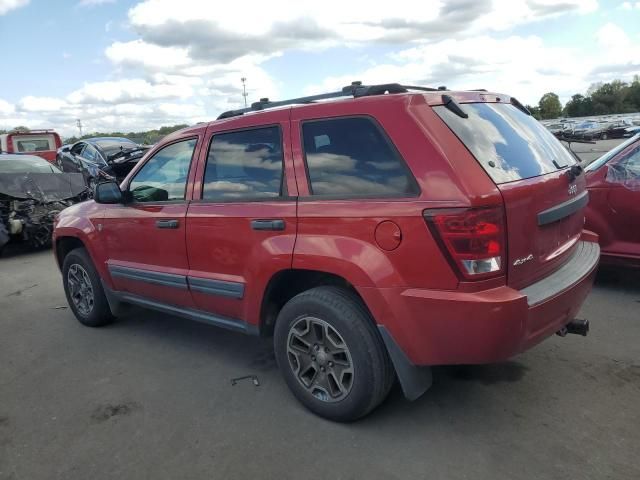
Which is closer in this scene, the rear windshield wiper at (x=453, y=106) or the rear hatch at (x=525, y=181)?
the rear hatch at (x=525, y=181)

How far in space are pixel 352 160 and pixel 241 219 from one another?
33.9 inches

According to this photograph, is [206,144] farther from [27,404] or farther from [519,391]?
[519,391]

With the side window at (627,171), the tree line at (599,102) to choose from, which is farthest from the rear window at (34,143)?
the tree line at (599,102)

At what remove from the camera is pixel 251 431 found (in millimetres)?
3018

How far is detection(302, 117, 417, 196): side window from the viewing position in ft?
8.92

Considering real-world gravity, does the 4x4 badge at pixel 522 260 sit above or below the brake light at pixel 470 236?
below

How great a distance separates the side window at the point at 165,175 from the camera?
3.87 meters

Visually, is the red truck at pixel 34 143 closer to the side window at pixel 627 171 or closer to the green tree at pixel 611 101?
the side window at pixel 627 171

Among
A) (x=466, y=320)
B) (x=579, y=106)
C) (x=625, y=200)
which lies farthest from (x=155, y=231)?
(x=579, y=106)

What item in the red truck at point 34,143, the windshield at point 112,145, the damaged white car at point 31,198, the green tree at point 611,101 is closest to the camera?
the damaged white car at point 31,198

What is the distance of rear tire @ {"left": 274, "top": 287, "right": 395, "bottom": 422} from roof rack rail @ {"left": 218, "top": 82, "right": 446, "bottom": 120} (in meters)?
1.19

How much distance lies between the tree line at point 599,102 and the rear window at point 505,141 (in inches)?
3471

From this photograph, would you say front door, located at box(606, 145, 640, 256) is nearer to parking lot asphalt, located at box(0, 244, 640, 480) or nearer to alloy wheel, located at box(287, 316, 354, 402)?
parking lot asphalt, located at box(0, 244, 640, 480)

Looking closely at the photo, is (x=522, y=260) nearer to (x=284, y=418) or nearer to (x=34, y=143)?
(x=284, y=418)
